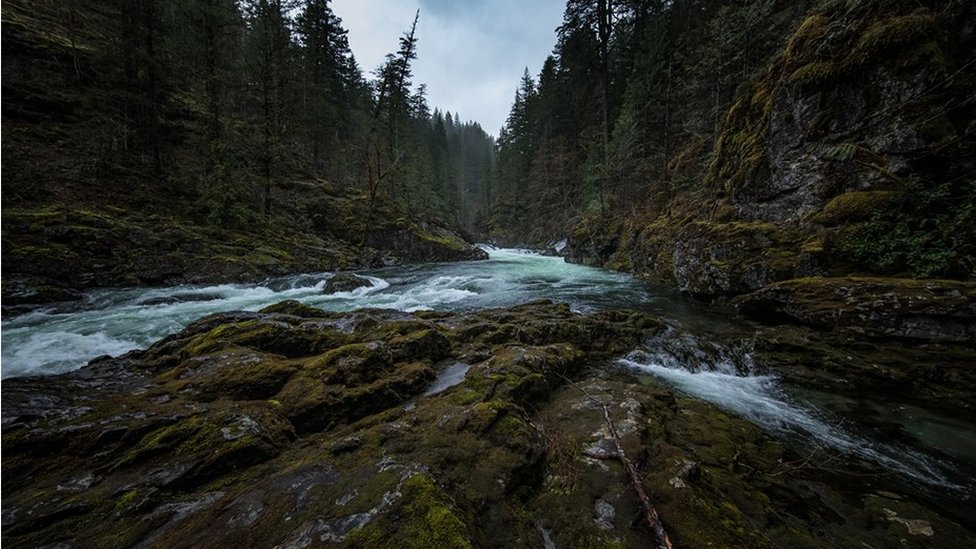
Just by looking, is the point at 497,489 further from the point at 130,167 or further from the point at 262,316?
the point at 130,167

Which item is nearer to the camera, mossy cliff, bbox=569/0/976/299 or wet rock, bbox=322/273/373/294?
mossy cliff, bbox=569/0/976/299

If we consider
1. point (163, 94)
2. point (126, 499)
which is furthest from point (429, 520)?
point (163, 94)

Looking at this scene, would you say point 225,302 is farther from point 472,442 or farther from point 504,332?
point 472,442

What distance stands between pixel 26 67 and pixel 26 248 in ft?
49.7

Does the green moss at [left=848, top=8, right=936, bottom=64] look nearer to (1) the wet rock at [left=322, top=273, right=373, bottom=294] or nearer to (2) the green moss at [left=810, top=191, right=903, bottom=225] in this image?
(2) the green moss at [left=810, top=191, right=903, bottom=225]

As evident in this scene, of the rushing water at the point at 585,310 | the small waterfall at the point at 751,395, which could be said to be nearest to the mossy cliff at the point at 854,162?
the rushing water at the point at 585,310

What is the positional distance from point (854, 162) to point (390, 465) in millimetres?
13461

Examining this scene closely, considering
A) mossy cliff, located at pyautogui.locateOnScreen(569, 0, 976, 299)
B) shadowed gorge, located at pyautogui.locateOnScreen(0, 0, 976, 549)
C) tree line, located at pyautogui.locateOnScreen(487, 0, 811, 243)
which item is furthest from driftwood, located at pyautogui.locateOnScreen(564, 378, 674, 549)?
tree line, located at pyautogui.locateOnScreen(487, 0, 811, 243)

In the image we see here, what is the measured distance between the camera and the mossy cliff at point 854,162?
7.52 m

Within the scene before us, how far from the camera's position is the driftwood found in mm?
2516

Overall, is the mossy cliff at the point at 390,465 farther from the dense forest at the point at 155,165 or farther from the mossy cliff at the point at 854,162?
the dense forest at the point at 155,165

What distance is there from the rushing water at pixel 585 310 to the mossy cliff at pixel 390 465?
3.37 feet

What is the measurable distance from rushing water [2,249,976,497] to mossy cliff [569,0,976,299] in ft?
8.66

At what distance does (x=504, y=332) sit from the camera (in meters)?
7.79
